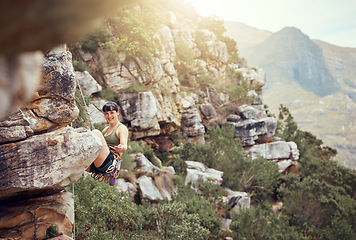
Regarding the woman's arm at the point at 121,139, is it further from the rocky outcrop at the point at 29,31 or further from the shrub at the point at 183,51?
the shrub at the point at 183,51

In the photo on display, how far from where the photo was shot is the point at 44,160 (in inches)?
160

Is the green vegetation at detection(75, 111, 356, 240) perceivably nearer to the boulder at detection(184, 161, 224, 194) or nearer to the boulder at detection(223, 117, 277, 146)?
the boulder at detection(184, 161, 224, 194)

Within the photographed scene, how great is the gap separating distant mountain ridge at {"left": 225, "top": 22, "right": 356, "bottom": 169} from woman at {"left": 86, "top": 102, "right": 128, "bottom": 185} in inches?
3754

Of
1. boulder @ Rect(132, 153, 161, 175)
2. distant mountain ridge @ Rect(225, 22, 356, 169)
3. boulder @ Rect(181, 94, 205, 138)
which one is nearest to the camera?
boulder @ Rect(132, 153, 161, 175)

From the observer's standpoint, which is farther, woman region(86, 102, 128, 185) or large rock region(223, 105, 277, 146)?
large rock region(223, 105, 277, 146)

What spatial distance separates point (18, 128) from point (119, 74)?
38.8 feet

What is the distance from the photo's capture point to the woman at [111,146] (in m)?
4.62

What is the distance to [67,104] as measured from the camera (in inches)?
185

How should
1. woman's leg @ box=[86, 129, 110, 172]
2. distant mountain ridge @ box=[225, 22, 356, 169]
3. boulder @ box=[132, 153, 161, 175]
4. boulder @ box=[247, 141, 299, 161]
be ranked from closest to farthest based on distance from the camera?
1. woman's leg @ box=[86, 129, 110, 172]
2. boulder @ box=[132, 153, 161, 175]
3. boulder @ box=[247, 141, 299, 161]
4. distant mountain ridge @ box=[225, 22, 356, 169]

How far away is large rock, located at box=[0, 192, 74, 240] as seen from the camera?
4137 millimetres

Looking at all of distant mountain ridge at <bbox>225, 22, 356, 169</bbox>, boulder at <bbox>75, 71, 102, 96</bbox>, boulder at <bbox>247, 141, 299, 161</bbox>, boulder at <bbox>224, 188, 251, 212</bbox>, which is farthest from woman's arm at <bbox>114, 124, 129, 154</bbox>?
distant mountain ridge at <bbox>225, 22, 356, 169</bbox>

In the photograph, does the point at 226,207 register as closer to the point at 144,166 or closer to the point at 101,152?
the point at 144,166

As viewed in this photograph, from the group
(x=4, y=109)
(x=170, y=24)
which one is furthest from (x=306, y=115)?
(x=4, y=109)

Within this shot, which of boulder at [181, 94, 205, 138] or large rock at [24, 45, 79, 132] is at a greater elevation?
large rock at [24, 45, 79, 132]
